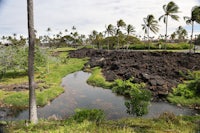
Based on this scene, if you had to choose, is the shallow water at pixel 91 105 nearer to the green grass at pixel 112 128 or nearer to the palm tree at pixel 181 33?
the green grass at pixel 112 128

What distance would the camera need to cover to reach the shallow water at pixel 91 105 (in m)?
27.1

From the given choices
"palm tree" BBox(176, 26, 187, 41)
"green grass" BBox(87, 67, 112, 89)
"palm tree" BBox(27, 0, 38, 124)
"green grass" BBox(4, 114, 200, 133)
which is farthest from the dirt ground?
"palm tree" BBox(176, 26, 187, 41)

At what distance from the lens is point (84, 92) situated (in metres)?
38.0

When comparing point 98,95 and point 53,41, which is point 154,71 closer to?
point 98,95

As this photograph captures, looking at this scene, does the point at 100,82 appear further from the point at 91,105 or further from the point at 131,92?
the point at 91,105

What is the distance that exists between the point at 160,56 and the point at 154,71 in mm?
13898

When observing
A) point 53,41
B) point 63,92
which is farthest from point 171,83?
point 53,41

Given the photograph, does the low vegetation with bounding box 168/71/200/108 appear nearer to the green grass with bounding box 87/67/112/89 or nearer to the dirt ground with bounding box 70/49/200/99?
the dirt ground with bounding box 70/49/200/99

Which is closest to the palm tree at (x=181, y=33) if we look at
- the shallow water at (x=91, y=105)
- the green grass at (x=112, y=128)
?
the shallow water at (x=91, y=105)

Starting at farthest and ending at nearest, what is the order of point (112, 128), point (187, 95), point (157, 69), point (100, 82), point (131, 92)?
point (157, 69) → point (100, 82) → point (131, 92) → point (187, 95) → point (112, 128)

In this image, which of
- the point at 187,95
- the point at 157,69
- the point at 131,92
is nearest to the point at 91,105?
the point at 131,92

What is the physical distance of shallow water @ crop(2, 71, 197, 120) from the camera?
88.9ft

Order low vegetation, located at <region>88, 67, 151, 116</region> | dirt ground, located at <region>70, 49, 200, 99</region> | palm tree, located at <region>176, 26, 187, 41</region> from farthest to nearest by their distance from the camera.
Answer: palm tree, located at <region>176, 26, 187, 41</region>
dirt ground, located at <region>70, 49, 200, 99</region>
low vegetation, located at <region>88, 67, 151, 116</region>

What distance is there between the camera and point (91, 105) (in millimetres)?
30906
